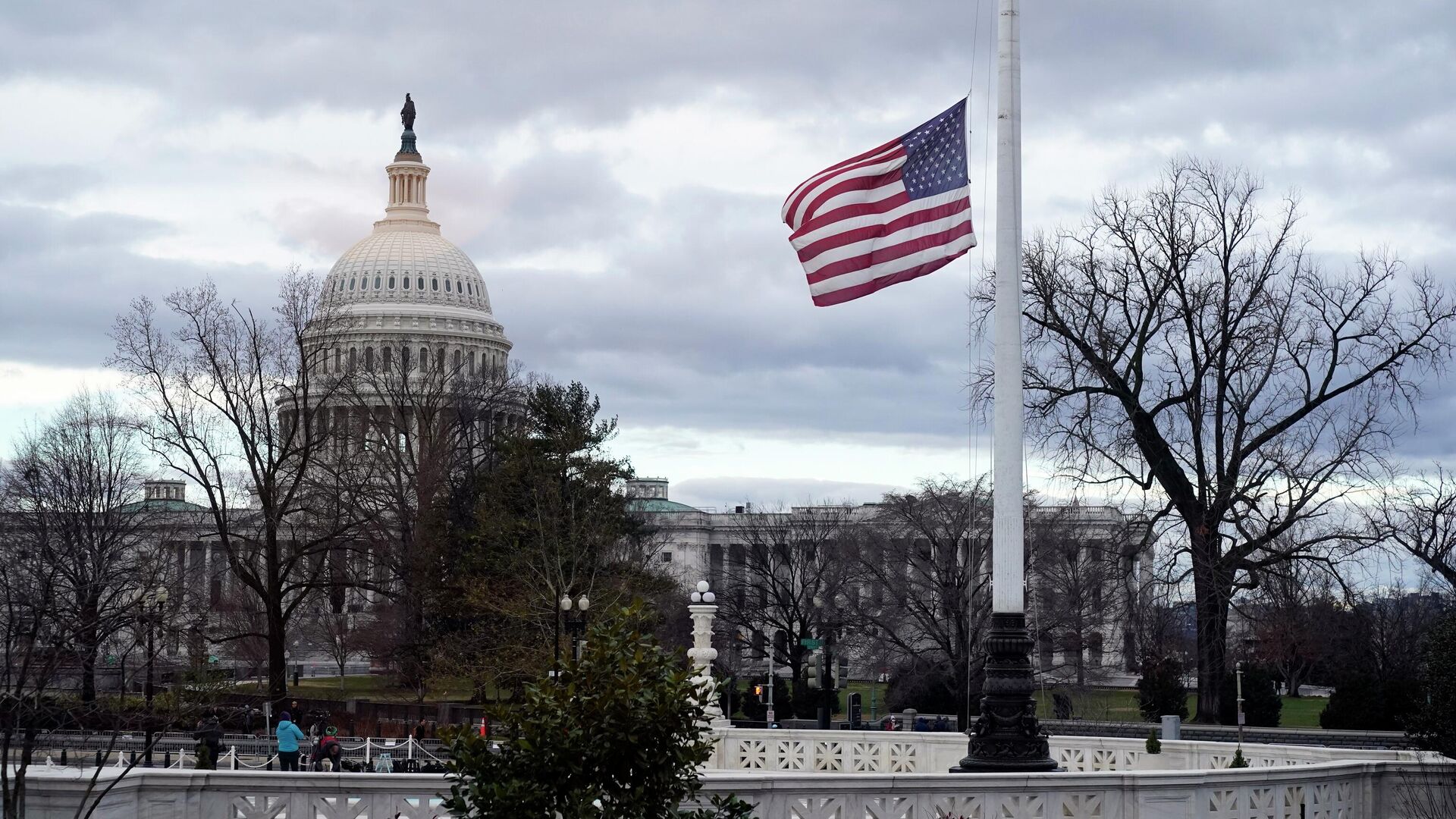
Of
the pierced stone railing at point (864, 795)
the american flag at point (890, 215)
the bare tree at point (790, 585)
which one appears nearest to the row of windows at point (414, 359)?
the bare tree at point (790, 585)

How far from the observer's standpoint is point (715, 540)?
136 meters

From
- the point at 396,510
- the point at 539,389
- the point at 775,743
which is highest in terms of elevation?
the point at 539,389

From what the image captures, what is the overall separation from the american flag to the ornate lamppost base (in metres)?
4.31

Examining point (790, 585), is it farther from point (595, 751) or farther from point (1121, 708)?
point (595, 751)

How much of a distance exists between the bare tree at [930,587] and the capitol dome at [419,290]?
58.7 m

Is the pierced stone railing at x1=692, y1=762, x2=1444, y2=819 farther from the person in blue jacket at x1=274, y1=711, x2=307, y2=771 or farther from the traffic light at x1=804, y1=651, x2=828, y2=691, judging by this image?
the traffic light at x1=804, y1=651, x2=828, y2=691

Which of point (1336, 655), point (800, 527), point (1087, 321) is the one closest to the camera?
point (1087, 321)

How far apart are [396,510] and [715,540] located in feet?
219

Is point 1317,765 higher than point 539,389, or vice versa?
point 539,389

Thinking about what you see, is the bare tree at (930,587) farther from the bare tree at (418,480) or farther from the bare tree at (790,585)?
the bare tree at (418,480)

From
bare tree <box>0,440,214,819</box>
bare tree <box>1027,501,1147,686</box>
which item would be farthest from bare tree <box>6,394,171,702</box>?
bare tree <box>1027,501,1147,686</box>

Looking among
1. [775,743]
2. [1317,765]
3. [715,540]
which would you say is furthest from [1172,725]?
[715,540]

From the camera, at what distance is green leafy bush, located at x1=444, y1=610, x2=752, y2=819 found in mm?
11609

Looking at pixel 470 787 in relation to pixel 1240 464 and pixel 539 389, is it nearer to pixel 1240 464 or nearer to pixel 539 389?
pixel 1240 464
